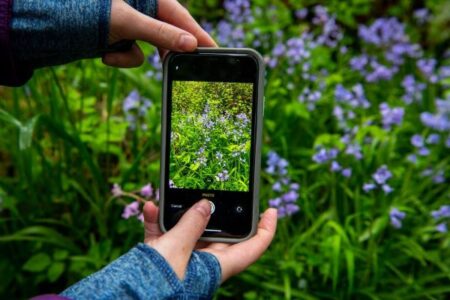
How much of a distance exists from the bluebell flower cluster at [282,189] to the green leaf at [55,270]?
2.37 feet

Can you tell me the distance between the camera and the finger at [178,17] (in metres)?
1.32

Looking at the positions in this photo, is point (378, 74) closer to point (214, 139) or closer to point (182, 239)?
point (214, 139)

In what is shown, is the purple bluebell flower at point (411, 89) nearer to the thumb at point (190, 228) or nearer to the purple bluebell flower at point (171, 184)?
the purple bluebell flower at point (171, 184)

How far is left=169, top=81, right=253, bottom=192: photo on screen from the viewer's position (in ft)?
4.45

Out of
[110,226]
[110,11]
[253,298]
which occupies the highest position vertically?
[110,11]

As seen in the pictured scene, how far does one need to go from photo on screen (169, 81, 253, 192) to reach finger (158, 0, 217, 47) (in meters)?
0.12

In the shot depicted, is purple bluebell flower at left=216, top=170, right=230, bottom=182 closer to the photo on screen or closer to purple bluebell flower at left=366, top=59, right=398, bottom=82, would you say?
the photo on screen

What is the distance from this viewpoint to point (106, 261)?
6.33 ft

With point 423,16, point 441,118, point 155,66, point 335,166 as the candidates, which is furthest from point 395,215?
point 423,16

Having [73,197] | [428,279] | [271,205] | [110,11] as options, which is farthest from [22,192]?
[428,279]

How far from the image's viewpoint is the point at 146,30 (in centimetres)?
118

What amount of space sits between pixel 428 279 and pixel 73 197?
129 centimetres

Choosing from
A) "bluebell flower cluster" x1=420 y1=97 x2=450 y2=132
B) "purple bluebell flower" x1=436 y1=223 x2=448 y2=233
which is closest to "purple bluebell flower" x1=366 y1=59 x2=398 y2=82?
"bluebell flower cluster" x1=420 y1=97 x2=450 y2=132

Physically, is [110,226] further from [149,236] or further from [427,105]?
[427,105]
